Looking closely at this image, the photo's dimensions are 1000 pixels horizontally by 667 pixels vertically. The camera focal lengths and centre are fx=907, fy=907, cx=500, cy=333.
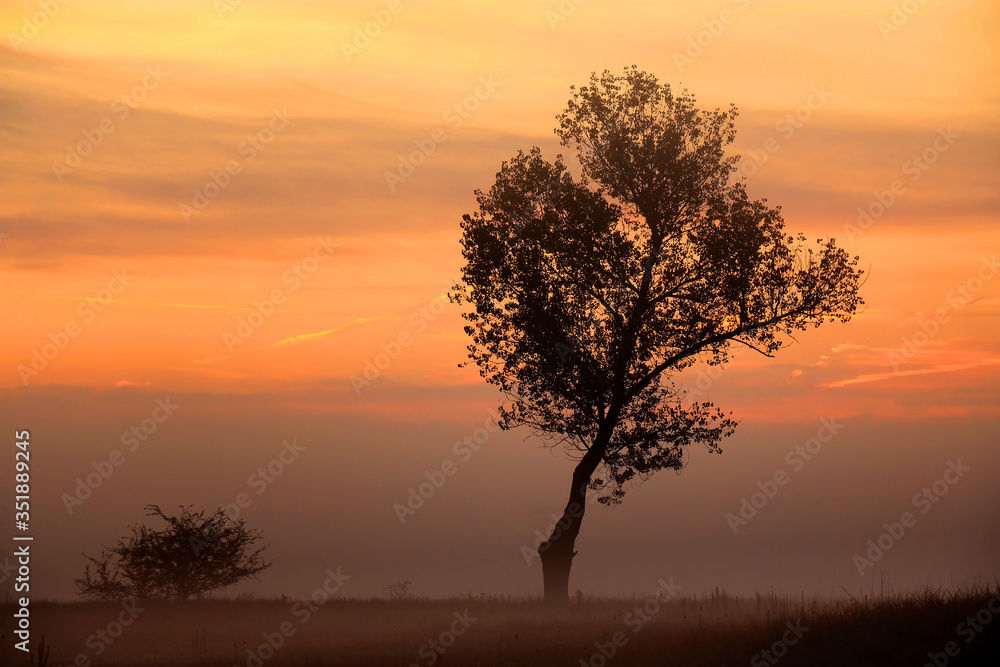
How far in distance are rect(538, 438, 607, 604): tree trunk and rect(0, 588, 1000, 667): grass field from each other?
93cm

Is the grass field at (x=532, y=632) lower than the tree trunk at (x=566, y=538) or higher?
lower

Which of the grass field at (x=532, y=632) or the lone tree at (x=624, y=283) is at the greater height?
the lone tree at (x=624, y=283)

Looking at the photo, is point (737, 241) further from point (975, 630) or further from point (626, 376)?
point (975, 630)

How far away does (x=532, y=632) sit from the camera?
26672mm

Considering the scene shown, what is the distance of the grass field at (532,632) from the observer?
70.9ft

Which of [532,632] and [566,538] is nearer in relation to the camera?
[532,632]

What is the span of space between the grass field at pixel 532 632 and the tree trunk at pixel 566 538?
930 mm

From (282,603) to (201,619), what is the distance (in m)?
4.70

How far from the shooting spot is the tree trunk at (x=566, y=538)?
34281 mm

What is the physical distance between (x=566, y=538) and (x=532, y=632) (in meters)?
7.93

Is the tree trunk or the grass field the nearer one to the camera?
the grass field

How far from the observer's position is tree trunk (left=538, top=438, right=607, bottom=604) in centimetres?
3428

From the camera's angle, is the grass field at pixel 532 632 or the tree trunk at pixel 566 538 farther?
the tree trunk at pixel 566 538

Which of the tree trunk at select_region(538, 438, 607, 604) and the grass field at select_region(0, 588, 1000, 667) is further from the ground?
the tree trunk at select_region(538, 438, 607, 604)
